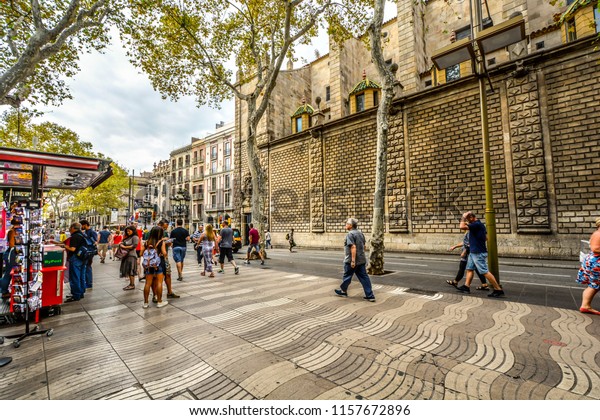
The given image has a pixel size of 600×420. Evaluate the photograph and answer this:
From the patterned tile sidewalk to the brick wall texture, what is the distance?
994 cm

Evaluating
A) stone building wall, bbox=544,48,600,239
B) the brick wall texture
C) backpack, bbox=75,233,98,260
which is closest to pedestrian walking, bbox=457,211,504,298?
backpack, bbox=75,233,98,260

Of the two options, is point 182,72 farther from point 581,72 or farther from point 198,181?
point 198,181

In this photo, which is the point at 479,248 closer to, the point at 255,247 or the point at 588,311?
the point at 588,311

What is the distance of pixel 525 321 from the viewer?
426 cm

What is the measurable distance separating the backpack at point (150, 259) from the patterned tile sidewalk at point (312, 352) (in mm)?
864

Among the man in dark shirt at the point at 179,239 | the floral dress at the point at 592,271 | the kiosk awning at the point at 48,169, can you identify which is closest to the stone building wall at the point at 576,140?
the floral dress at the point at 592,271

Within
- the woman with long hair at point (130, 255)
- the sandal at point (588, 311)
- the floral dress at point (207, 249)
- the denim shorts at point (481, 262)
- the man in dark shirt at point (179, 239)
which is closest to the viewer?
the sandal at point (588, 311)

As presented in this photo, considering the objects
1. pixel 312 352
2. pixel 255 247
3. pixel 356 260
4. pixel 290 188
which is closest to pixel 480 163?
pixel 356 260

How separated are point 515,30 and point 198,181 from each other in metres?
44.4

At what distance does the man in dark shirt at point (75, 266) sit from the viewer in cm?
630

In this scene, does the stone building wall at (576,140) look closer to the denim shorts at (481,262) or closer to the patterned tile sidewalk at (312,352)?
the denim shorts at (481,262)

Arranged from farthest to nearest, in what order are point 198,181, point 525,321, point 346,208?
point 198,181, point 346,208, point 525,321

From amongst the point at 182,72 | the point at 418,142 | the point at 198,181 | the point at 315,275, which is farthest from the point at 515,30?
the point at 198,181

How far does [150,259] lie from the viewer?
557 centimetres
